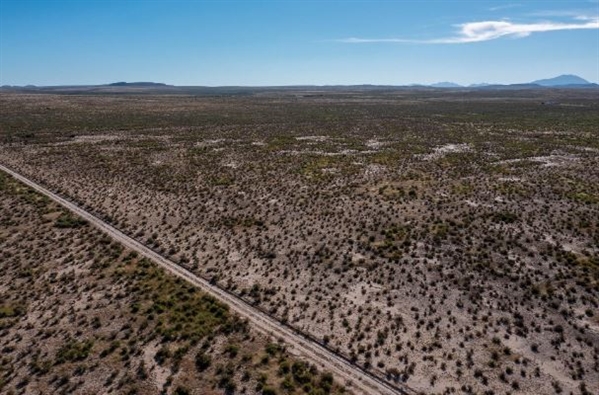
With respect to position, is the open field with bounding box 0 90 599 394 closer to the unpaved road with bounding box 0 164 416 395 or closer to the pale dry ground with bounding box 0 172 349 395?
the unpaved road with bounding box 0 164 416 395

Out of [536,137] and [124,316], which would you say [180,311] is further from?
[536,137]

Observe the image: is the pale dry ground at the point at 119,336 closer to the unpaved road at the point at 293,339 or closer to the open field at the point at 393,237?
the unpaved road at the point at 293,339

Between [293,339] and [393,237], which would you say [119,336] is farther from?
[393,237]

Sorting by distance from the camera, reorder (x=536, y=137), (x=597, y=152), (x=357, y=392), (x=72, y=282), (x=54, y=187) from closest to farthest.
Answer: (x=357, y=392), (x=72, y=282), (x=54, y=187), (x=597, y=152), (x=536, y=137)

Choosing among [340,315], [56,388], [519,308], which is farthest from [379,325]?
[56,388]

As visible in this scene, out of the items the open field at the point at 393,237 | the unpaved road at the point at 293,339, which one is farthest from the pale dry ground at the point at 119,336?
the open field at the point at 393,237

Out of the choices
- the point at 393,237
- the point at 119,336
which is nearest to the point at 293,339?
the point at 119,336
